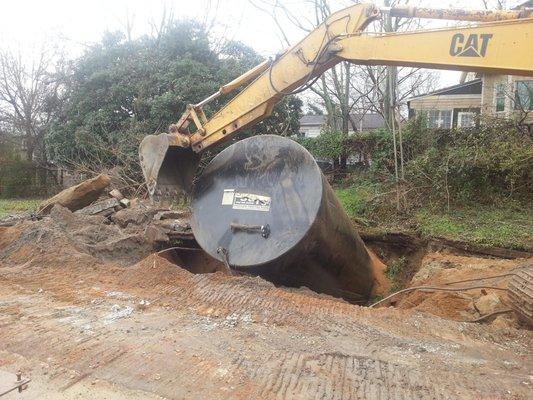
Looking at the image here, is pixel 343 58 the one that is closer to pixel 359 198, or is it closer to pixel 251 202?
pixel 251 202

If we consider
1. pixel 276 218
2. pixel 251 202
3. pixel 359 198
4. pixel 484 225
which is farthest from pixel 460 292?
pixel 359 198

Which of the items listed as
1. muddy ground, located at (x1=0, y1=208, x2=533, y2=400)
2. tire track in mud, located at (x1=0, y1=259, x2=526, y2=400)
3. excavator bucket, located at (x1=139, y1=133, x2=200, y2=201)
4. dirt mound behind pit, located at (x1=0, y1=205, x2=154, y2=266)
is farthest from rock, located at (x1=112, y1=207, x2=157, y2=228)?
tire track in mud, located at (x1=0, y1=259, x2=526, y2=400)

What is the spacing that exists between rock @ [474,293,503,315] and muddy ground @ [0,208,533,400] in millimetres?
74

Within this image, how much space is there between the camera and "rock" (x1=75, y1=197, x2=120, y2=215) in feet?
30.0

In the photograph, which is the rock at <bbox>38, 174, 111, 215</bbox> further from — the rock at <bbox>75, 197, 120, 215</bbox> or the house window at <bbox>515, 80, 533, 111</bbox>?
the house window at <bbox>515, 80, 533, 111</bbox>

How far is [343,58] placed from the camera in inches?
223

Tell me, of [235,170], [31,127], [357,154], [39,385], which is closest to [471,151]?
[357,154]

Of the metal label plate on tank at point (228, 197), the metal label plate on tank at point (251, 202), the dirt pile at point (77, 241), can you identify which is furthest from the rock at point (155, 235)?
the metal label plate on tank at point (251, 202)

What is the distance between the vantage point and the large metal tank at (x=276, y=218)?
5.90m

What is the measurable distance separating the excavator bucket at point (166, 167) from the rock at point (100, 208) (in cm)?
275

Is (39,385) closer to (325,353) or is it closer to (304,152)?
(325,353)

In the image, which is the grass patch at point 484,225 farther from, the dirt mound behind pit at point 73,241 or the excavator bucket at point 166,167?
the dirt mound behind pit at point 73,241

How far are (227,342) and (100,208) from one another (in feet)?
20.4

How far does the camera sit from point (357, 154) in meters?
15.3
